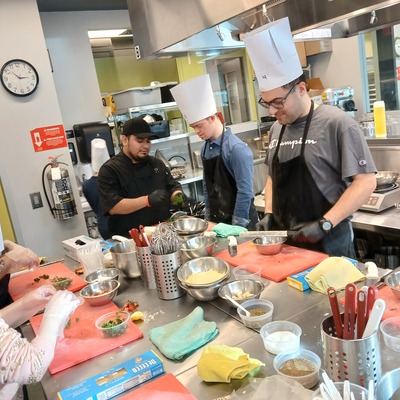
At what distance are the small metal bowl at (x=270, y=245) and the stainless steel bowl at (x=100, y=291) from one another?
683 mm

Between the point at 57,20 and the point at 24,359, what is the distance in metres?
4.51

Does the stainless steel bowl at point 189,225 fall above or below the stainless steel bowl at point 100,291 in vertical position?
above

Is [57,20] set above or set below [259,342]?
above

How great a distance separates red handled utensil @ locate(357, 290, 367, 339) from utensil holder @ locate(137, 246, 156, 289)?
100cm

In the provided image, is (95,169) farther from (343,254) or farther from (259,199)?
(343,254)

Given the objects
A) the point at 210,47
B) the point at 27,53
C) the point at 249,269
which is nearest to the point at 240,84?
the point at 27,53

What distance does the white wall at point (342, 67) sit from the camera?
508 cm

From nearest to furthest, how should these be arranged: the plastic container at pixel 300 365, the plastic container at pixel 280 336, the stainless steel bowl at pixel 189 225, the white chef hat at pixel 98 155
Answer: the plastic container at pixel 300 365 < the plastic container at pixel 280 336 < the stainless steel bowl at pixel 189 225 < the white chef hat at pixel 98 155

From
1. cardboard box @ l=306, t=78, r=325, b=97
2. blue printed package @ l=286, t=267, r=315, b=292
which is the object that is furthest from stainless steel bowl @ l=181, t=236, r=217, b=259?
cardboard box @ l=306, t=78, r=325, b=97

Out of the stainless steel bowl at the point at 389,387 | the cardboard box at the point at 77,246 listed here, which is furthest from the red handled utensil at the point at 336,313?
the cardboard box at the point at 77,246

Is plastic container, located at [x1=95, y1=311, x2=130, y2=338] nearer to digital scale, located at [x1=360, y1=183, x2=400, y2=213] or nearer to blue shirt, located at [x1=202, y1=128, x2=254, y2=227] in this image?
blue shirt, located at [x1=202, y1=128, x2=254, y2=227]

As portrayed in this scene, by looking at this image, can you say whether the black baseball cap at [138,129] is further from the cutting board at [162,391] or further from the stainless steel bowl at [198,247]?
the cutting board at [162,391]

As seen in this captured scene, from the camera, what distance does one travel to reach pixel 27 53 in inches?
145

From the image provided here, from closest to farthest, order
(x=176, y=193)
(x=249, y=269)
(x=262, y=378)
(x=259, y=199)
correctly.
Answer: (x=262, y=378), (x=249, y=269), (x=176, y=193), (x=259, y=199)
